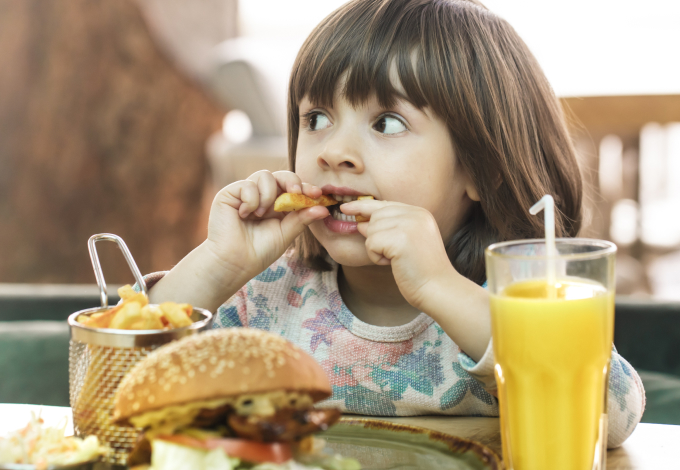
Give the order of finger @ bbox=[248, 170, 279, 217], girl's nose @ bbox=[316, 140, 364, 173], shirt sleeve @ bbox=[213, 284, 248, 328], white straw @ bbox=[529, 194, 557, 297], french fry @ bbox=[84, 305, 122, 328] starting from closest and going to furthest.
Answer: white straw @ bbox=[529, 194, 557, 297] < french fry @ bbox=[84, 305, 122, 328] < girl's nose @ bbox=[316, 140, 364, 173] < finger @ bbox=[248, 170, 279, 217] < shirt sleeve @ bbox=[213, 284, 248, 328]

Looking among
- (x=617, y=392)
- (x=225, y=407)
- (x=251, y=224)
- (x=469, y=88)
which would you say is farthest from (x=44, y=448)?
(x=469, y=88)

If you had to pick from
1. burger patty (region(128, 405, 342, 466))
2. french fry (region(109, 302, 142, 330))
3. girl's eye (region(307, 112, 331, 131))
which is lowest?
burger patty (region(128, 405, 342, 466))

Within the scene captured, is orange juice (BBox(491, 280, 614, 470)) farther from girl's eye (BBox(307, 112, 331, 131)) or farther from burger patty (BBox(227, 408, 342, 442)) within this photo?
girl's eye (BBox(307, 112, 331, 131))

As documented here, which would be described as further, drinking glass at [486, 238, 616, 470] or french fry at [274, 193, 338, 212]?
french fry at [274, 193, 338, 212]

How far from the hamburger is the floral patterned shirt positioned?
1.73 feet

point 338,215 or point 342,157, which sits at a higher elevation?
point 342,157

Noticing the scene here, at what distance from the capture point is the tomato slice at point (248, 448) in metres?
0.63

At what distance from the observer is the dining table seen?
834 millimetres

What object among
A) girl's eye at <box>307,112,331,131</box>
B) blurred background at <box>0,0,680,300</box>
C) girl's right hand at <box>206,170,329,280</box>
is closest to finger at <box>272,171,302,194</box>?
girl's right hand at <box>206,170,329,280</box>

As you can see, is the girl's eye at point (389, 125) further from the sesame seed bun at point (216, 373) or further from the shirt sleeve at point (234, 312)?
the sesame seed bun at point (216, 373)

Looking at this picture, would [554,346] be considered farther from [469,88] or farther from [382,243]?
[469,88]

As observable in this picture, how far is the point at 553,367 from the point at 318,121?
703 millimetres

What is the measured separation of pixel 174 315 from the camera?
2.67ft

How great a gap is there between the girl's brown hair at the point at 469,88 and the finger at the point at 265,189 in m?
0.17
